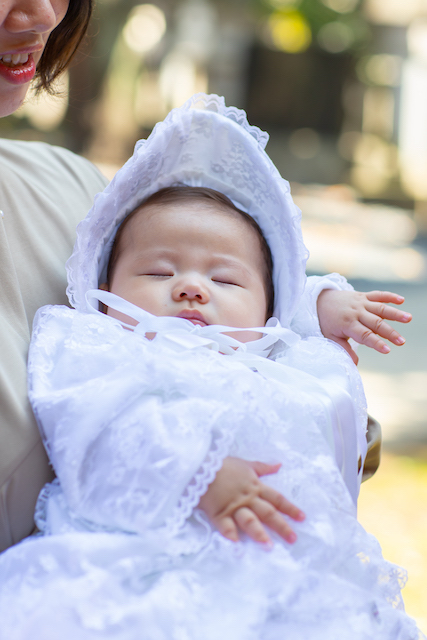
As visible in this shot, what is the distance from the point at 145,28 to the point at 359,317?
14951 mm

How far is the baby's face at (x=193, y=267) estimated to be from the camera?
1640 millimetres

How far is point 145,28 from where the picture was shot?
1509cm

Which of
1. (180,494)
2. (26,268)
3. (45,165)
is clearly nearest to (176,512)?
(180,494)

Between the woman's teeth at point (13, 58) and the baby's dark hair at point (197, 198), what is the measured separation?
50cm

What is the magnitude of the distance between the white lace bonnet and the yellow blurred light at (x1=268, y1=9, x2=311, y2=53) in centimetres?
1401

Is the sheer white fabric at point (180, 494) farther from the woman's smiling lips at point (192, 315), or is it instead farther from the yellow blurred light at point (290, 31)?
the yellow blurred light at point (290, 31)

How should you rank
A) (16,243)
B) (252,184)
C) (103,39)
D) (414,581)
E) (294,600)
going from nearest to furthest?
(294,600), (16,243), (252,184), (414,581), (103,39)

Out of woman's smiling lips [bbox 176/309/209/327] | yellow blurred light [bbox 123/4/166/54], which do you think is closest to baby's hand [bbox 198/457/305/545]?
woman's smiling lips [bbox 176/309/209/327]

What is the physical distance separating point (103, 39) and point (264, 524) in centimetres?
1505

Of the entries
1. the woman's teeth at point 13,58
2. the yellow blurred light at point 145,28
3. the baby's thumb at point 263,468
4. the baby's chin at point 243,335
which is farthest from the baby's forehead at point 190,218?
the yellow blurred light at point 145,28

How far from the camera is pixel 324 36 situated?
48.3ft

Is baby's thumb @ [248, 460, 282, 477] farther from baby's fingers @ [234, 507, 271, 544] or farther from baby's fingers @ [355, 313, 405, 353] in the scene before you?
baby's fingers @ [355, 313, 405, 353]

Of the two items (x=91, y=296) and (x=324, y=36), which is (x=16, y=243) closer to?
(x=91, y=296)

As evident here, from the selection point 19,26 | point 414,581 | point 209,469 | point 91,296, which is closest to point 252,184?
point 91,296
